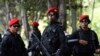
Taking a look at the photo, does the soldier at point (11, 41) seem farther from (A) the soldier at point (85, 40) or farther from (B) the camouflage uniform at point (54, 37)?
(A) the soldier at point (85, 40)

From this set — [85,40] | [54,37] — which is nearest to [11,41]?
[54,37]

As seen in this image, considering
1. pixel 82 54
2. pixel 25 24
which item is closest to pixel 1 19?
pixel 25 24

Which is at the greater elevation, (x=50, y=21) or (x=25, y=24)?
(x=50, y=21)

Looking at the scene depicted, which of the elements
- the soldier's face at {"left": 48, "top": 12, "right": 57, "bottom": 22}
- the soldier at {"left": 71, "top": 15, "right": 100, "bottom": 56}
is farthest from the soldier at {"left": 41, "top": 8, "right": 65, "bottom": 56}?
the soldier at {"left": 71, "top": 15, "right": 100, "bottom": 56}

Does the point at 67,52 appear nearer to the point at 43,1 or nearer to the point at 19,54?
the point at 19,54

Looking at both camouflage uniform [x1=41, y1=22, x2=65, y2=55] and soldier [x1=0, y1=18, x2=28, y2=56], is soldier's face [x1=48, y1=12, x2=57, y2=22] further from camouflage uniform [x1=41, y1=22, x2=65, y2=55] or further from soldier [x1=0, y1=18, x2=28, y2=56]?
soldier [x1=0, y1=18, x2=28, y2=56]

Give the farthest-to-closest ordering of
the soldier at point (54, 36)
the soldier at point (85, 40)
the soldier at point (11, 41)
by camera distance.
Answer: the soldier at point (85, 40)
the soldier at point (11, 41)
the soldier at point (54, 36)

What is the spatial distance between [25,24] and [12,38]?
19933 mm

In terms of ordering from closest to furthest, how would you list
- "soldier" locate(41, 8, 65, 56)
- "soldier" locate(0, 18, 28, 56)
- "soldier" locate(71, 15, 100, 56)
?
"soldier" locate(41, 8, 65, 56), "soldier" locate(0, 18, 28, 56), "soldier" locate(71, 15, 100, 56)

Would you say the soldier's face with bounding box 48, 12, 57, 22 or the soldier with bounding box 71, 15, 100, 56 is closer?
the soldier's face with bounding box 48, 12, 57, 22

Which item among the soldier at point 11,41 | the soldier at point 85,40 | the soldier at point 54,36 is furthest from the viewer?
the soldier at point 85,40

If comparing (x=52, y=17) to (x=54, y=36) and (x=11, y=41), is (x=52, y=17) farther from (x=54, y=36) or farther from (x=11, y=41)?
(x=11, y=41)

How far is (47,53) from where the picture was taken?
7977 millimetres

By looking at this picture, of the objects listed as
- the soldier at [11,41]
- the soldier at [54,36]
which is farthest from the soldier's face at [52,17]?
the soldier at [11,41]
